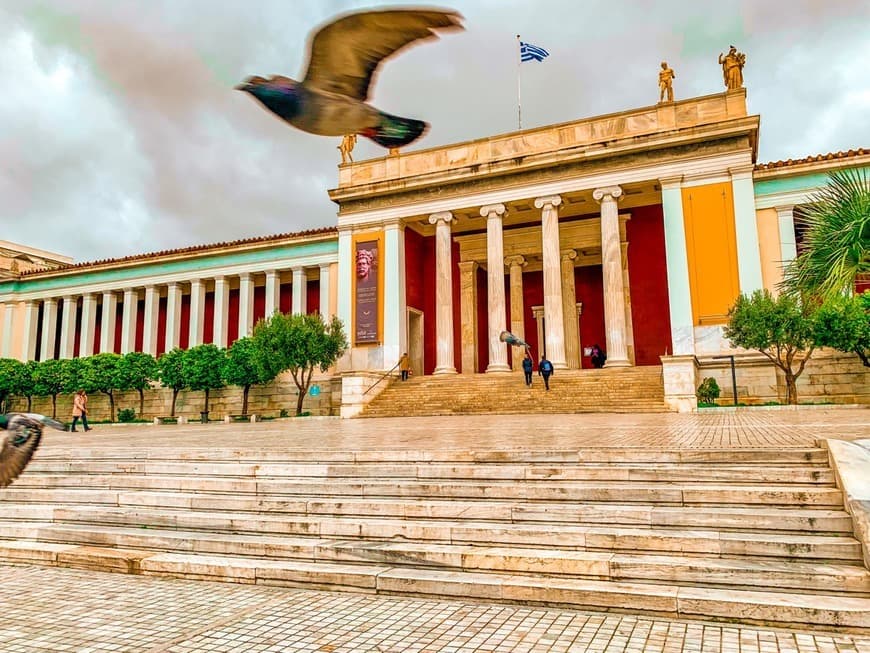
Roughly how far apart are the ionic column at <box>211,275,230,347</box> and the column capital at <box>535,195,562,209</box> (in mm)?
16143

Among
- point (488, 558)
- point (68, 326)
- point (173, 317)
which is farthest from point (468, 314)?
point (488, 558)

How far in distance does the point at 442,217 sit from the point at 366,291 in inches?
168

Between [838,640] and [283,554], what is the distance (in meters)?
4.03

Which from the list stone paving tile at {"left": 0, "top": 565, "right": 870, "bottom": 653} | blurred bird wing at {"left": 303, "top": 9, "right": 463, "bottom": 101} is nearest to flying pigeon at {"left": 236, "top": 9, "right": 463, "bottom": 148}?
blurred bird wing at {"left": 303, "top": 9, "right": 463, "bottom": 101}

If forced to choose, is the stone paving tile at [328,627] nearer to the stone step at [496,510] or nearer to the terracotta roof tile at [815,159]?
the stone step at [496,510]

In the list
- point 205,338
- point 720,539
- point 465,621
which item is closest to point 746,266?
point 720,539

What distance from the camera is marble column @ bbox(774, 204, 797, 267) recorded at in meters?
22.2

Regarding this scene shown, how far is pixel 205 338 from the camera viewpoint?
33250 mm

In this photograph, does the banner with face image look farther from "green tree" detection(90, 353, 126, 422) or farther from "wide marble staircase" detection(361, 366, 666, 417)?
"green tree" detection(90, 353, 126, 422)

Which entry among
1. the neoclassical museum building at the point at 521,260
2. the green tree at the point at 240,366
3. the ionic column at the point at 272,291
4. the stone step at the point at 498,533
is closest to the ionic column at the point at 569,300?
the neoclassical museum building at the point at 521,260

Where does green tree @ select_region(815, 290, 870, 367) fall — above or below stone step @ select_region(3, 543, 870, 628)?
above

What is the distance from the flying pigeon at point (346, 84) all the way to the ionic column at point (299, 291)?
27149 millimetres

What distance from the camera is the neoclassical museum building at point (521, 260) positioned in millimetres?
21578

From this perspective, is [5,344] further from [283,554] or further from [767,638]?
[767,638]
